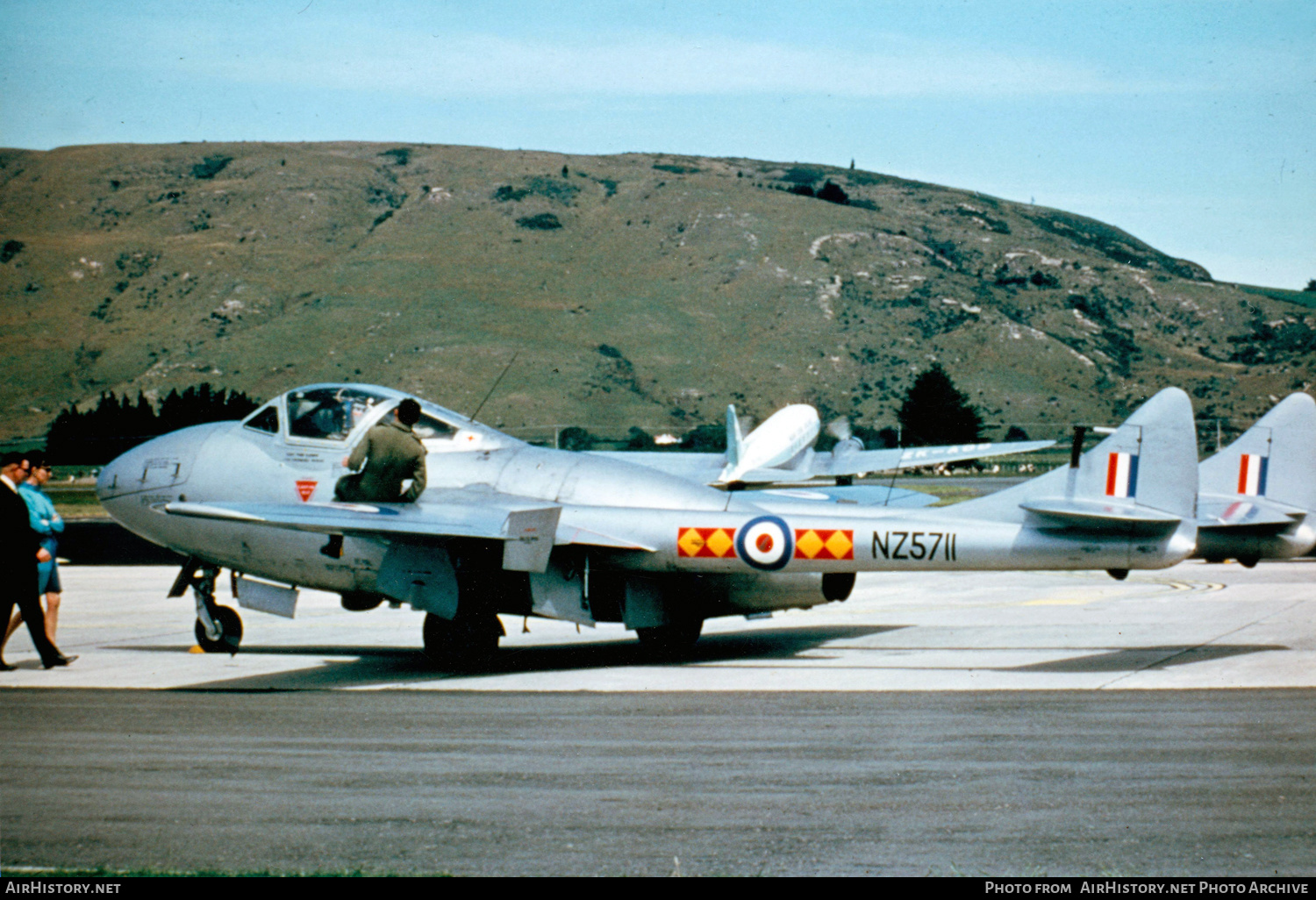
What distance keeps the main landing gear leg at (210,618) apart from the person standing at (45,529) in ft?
4.52

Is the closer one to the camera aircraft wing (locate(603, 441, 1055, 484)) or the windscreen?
the windscreen

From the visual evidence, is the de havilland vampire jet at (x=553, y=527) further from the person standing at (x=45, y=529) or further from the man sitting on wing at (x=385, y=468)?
the person standing at (x=45, y=529)

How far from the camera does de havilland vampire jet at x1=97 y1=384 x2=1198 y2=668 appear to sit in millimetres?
11414

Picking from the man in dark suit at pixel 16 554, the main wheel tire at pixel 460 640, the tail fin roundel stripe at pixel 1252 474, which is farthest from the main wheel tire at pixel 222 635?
the tail fin roundel stripe at pixel 1252 474

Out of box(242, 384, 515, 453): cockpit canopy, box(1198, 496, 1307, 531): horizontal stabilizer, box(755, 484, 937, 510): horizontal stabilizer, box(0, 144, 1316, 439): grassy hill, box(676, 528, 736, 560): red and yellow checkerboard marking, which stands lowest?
box(676, 528, 736, 560): red and yellow checkerboard marking

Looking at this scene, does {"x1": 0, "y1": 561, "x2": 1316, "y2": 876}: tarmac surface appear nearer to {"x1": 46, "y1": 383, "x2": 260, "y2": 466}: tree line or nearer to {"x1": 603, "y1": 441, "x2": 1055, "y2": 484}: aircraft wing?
{"x1": 603, "y1": 441, "x2": 1055, "y2": 484}: aircraft wing

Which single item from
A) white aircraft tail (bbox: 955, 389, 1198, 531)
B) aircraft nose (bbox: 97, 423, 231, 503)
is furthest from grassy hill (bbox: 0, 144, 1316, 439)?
white aircraft tail (bbox: 955, 389, 1198, 531)

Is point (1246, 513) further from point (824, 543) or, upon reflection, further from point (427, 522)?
point (427, 522)

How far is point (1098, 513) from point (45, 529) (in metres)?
10.6

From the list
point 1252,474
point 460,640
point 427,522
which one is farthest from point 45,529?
point 1252,474

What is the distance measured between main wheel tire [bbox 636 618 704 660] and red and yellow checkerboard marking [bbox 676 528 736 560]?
1.63 metres

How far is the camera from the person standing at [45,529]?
13141 millimetres

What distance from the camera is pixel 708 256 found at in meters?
164

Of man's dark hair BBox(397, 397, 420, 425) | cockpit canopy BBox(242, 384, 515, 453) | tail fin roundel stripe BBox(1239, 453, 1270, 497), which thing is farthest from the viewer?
tail fin roundel stripe BBox(1239, 453, 1270, 497)
